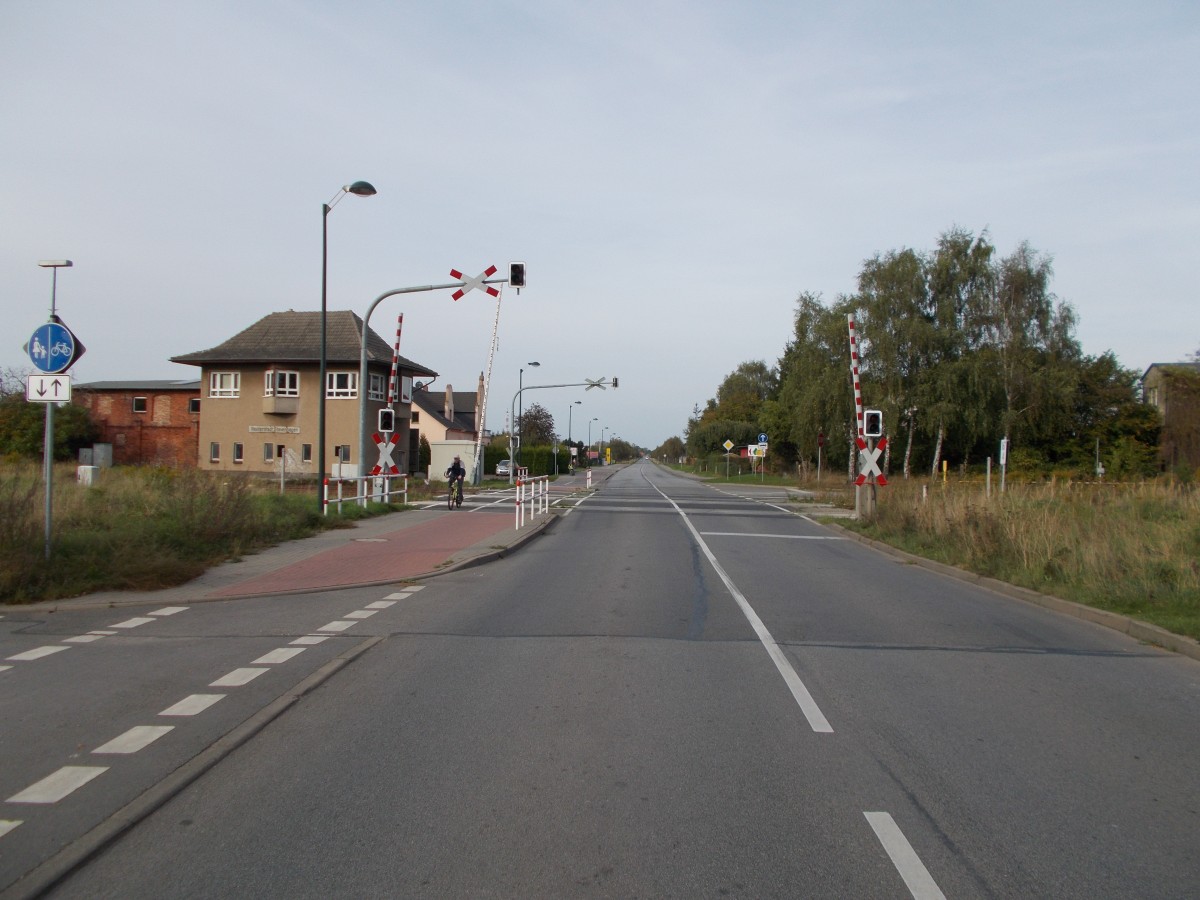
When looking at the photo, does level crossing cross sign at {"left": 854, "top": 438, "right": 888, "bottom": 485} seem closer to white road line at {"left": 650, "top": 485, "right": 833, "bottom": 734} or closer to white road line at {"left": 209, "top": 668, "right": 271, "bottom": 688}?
white road line at {"left": 650, "top": 485, "right": 833, "bottom": 734}

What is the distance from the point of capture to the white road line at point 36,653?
8.02 m

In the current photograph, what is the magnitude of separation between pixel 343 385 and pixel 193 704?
1797 inches

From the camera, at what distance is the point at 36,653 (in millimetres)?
8242

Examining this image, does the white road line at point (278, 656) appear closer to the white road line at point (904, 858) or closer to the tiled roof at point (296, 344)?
the white road line at point (904, 858)

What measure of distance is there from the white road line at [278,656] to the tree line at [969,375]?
140 feet

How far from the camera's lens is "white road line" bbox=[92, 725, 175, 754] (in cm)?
552

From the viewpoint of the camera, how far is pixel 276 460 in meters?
51.8

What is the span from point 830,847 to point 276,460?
51.1m

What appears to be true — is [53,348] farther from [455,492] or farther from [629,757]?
[455,492]

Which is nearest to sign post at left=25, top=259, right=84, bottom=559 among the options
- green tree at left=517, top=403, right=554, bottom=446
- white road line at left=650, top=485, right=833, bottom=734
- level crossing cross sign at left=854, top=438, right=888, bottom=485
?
white road line at left=650, top=485, right=833, bottom=734

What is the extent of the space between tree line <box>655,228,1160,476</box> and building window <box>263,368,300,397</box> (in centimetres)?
2799

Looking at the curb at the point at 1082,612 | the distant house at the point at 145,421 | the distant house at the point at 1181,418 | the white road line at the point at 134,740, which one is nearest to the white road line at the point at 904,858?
the white road line at the point at 134,740

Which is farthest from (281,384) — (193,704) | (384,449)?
(193,704)

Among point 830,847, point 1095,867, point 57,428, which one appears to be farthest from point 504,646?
point 57,428
